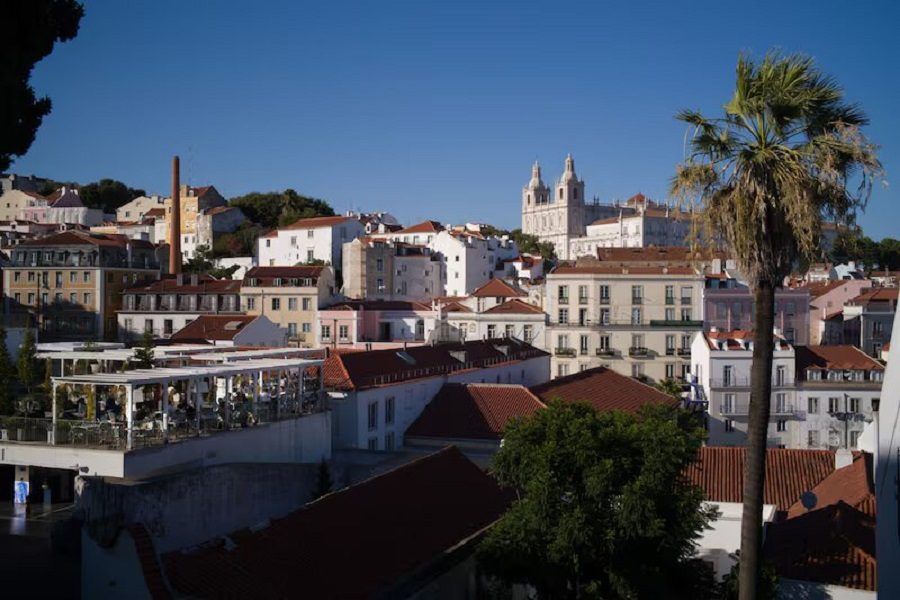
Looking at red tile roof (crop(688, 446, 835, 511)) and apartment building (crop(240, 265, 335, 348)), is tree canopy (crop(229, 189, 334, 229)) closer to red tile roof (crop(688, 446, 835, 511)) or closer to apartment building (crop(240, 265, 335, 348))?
apartment building (crop(240, 265, 335, 348))

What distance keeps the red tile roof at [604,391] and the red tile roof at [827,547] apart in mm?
17840

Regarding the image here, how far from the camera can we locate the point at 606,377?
153 feet

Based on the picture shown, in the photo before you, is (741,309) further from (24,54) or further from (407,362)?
(24,54)

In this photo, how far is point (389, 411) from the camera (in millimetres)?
33688

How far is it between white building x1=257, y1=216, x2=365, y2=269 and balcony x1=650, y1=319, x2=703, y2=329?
124 ft

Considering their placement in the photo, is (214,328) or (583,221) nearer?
(214,328)

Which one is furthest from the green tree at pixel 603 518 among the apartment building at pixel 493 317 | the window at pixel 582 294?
the apartment building at pixel 493 317

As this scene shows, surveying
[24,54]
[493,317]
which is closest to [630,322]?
[493,317]

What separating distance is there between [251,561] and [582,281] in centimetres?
4697

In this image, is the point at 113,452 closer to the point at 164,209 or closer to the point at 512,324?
the point at 512,324

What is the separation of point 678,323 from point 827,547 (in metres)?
41.3

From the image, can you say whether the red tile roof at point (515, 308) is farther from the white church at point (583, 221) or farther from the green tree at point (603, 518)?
the white church at point (583, 221)

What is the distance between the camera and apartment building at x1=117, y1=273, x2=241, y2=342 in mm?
62906

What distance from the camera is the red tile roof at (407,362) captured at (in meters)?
32.7
